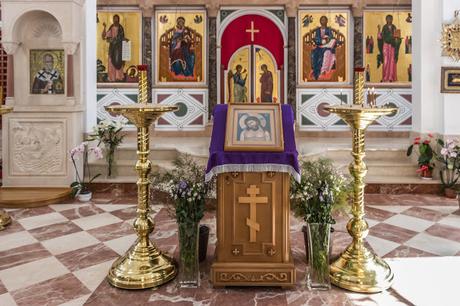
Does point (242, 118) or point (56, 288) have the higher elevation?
point (242, 118)

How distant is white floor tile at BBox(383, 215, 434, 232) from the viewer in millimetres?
4586

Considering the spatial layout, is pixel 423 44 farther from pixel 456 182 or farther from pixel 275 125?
pixel 275 125

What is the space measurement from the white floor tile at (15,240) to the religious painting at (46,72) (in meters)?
2.75

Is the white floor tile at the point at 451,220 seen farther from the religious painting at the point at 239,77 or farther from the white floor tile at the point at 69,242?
the religious painting at the point at 239,77

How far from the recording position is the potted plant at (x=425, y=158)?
623cm

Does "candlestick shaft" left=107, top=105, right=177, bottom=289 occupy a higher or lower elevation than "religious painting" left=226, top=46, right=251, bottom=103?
lower

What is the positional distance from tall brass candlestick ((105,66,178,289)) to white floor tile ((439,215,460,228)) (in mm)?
3393

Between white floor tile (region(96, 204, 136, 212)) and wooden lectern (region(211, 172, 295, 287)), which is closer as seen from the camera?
wooden lectern (region(211, 172, 295, 287))

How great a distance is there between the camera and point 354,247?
129 inches

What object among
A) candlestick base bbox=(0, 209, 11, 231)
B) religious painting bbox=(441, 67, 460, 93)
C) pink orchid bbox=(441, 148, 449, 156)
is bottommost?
candlestick base bbox=(0, 209, 11, 231)

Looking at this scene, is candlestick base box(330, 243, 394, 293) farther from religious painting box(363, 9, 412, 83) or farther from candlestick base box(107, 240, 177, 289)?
religious painting box(363, 9, 412, 83)

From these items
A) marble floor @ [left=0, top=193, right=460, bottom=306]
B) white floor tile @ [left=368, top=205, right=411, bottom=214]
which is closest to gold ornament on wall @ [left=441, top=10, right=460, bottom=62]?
marble floor @ [left=0, top=193, right=460, bottom=306]

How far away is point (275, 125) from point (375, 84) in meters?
7.79

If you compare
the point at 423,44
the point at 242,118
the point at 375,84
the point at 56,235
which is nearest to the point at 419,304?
the point at 242,118
